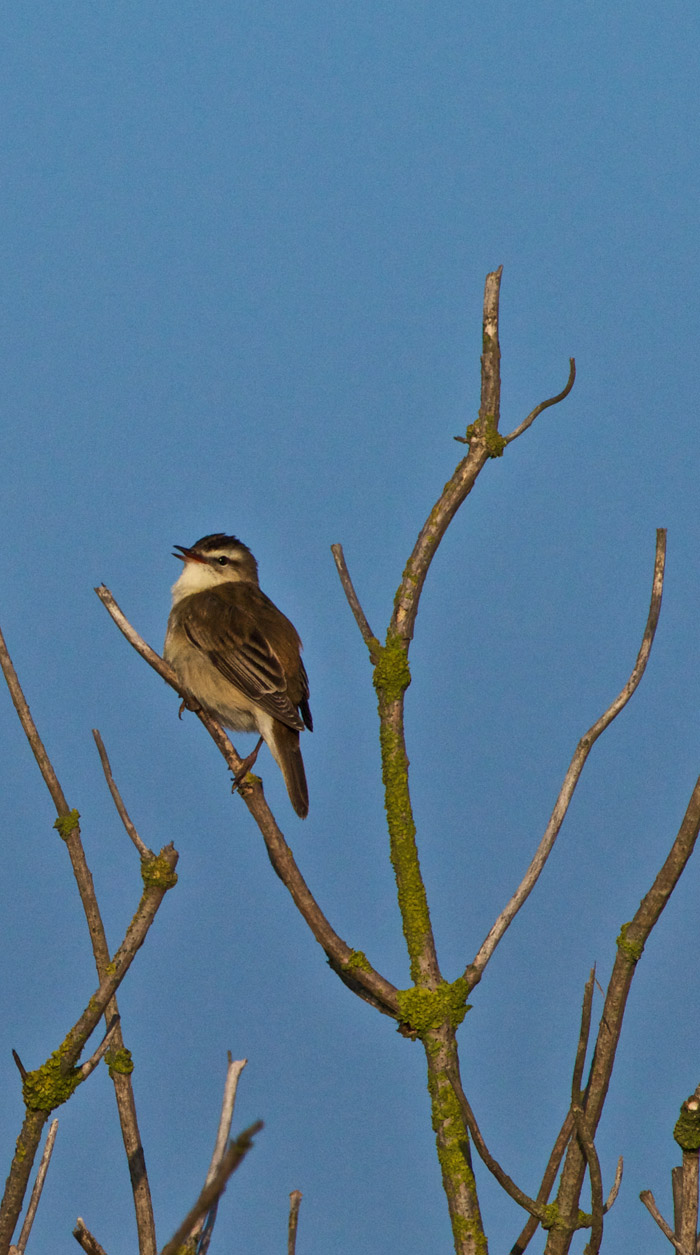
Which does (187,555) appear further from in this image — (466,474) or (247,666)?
(466,474)

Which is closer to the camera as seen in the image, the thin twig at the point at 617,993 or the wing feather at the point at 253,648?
the thin twig at the point at 617,993

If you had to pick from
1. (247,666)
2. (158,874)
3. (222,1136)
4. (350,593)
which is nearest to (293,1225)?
(222,1136)

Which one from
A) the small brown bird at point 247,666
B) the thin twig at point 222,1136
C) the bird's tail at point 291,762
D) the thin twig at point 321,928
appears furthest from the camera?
the small brown bird at point 247,666

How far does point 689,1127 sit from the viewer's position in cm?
359

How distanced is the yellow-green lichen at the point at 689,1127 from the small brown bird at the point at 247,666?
3.72 m

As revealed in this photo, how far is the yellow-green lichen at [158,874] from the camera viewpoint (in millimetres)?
3707

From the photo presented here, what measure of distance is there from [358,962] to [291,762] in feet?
10.5

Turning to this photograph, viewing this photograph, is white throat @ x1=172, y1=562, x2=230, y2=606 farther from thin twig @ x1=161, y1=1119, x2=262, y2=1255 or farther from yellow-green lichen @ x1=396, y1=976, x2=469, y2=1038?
thin twig @ x1=161, y1=1119, x2=262, y2=1255

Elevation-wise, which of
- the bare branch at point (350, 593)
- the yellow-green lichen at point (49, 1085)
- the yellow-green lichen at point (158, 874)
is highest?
the bare branch at point (350, 593)

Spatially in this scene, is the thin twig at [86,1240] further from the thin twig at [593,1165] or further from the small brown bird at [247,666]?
the small brown bird at [247,666]

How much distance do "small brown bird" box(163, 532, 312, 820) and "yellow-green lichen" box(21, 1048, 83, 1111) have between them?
363 cm

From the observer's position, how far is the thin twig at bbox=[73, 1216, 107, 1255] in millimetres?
3361

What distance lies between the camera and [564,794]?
402 cm

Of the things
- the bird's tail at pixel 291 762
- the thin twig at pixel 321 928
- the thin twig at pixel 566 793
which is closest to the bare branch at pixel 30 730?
the thin twig at pixel 321 928
